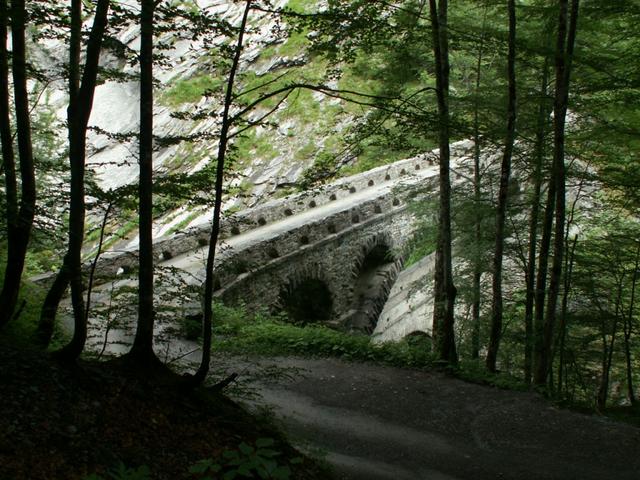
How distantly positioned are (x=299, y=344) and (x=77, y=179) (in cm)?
697

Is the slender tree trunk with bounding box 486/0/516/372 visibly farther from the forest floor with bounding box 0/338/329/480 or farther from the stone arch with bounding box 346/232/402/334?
the stone arch with bounding box 346/232/402/334

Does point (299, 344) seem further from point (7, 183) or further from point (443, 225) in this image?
point (7, 183)

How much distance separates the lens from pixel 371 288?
789 inches

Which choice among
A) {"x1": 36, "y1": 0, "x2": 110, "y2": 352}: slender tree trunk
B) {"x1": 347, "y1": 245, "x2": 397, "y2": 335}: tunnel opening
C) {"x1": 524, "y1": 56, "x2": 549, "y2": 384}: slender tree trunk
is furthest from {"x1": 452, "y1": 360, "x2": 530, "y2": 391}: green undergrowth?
{"x1": 347, "y1": 245, "x2": 397, "y2": 335}: tunnel opening

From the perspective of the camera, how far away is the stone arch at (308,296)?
50.1ft

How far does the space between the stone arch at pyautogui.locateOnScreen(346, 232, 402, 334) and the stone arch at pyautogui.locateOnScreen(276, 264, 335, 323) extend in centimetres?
122

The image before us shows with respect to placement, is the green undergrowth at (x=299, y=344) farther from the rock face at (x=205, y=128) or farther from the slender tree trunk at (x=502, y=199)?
the rock face at (x=205, y=128)

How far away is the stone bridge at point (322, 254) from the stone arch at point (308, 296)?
0.10 ft

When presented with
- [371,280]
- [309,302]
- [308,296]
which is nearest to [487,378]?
[308,296]

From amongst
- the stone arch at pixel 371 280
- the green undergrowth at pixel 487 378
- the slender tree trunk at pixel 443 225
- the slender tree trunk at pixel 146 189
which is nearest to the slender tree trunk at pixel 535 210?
the green undergrowth at pixel 487 378

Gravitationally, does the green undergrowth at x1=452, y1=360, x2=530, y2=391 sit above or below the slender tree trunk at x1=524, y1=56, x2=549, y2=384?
below

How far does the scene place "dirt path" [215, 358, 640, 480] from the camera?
21.1 feet

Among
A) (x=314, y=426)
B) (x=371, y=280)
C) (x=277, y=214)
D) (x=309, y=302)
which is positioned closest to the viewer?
(x=314, y=426)

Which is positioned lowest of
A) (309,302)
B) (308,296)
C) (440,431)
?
(440,431)
